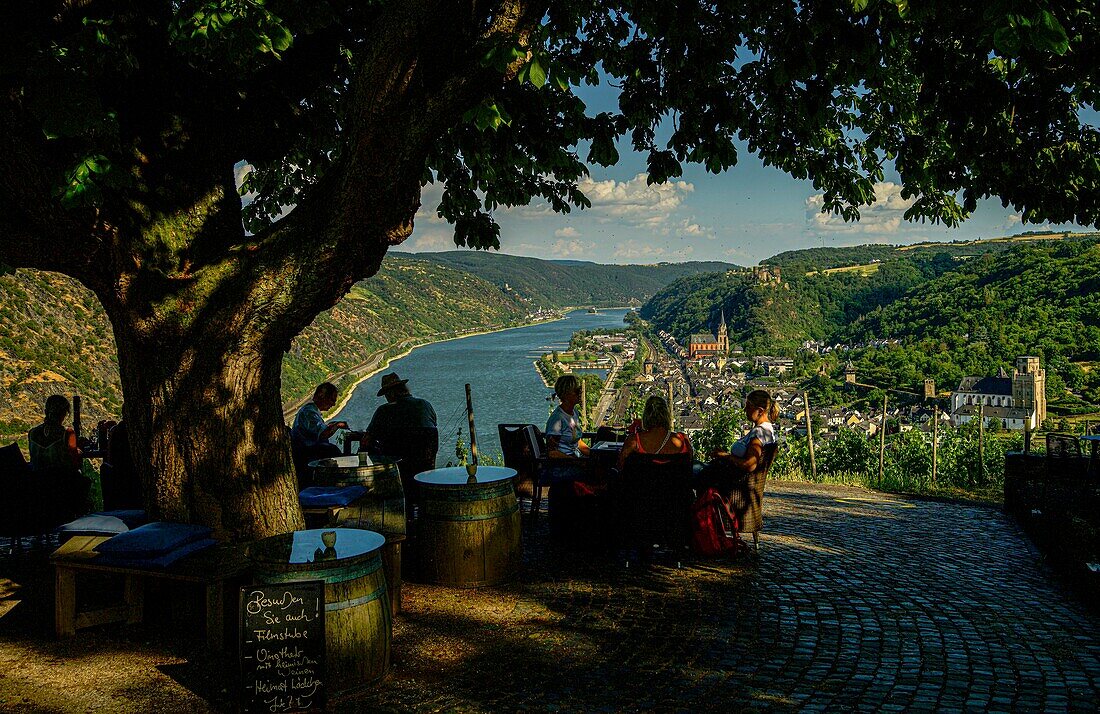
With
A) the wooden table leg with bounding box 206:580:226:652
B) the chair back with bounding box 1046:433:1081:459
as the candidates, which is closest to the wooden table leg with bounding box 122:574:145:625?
the wooden table leg with bounding box 206:580:226:652

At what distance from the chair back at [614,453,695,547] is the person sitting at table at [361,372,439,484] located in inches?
89.3

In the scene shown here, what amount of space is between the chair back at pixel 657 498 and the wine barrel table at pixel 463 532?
1058 mm

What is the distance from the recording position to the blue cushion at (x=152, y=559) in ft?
14.1

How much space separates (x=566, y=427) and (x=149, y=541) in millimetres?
3712

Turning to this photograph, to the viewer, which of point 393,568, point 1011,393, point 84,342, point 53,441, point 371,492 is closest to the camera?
point 393,568

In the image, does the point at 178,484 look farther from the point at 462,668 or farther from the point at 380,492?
the point at 462,668

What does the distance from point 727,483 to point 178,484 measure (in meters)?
4.15

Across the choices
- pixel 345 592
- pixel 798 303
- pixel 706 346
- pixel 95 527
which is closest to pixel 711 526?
pixel 345 592

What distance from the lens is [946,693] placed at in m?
3.88

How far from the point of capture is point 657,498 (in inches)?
236

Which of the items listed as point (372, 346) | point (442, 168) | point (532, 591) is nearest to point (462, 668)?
point (532, 591)

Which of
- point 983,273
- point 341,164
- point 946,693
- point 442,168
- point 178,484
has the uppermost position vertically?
point 983,273

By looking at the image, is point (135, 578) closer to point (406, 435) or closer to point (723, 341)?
point (406, 435)

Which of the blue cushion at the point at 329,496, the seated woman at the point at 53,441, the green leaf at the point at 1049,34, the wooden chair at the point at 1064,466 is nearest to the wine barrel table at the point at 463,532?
the blue cushion at the point at 329,496
